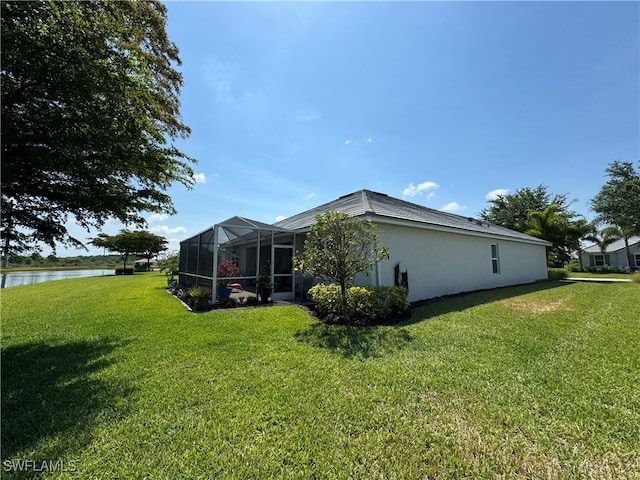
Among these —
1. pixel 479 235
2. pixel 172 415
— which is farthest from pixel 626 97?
pixel 172 415

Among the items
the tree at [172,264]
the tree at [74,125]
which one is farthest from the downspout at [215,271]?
the tree at [172,264]

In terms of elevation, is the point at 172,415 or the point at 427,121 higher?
the point at 427,121

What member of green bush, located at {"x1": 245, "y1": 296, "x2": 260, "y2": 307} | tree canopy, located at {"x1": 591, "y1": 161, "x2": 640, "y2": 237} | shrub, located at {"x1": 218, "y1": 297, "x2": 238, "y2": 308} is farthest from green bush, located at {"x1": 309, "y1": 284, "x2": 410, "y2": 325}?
tree canopy, located at {"x1": 591, "y1": 161, "x2": 640, "y2": 237}

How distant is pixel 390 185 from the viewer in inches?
655

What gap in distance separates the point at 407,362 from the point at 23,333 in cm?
931

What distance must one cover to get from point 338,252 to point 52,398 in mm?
5728

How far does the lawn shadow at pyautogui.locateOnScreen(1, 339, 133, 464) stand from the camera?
256 centimetres

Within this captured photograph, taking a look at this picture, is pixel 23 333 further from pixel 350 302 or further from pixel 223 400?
pixel 350 302

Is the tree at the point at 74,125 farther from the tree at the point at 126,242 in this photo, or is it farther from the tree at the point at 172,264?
the tree at the point at 126,242

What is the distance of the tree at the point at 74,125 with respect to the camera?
4.11m

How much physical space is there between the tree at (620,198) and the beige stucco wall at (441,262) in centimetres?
1212

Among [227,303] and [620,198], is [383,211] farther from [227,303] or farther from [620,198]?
[620,198]

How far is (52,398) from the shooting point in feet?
11.3

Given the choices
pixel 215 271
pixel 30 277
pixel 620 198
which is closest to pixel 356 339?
pixel 215 271
